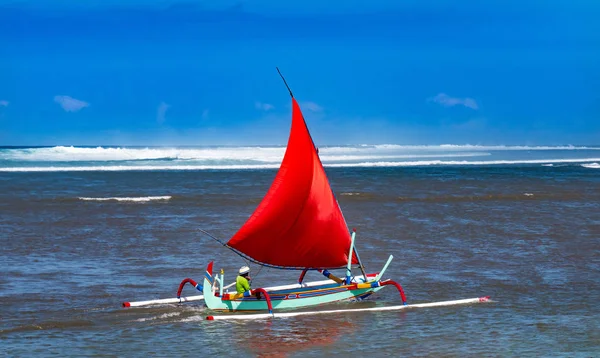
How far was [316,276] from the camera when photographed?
19719mm

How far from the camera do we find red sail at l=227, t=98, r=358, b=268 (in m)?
17.0

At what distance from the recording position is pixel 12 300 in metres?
16.6

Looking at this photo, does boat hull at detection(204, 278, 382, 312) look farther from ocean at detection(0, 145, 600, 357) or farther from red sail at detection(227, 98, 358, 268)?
red sail at detection(227, 98, 358, 268)

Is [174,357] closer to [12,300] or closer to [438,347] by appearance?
[438,347]

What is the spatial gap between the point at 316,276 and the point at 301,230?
112 inches

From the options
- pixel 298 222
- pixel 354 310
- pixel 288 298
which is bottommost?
pixel 354 310

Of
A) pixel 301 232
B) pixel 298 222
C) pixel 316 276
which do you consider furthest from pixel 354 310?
pixel 316 276

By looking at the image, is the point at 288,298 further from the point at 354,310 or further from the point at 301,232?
the point at 301,232

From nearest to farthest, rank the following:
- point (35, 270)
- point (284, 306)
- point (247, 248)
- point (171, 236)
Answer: point (284, 306) → point (247, 248) → point (35, 270) → point (171, 236)

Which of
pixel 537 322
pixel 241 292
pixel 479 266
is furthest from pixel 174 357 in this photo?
pixel 479 266

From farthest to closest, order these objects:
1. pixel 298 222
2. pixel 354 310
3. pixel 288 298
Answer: pixel 298 222 < pixel 354 310 < pixel 288 298

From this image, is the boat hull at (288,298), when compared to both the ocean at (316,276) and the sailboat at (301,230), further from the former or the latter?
the ocean at (316,276)

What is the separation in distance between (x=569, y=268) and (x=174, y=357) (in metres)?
12.1

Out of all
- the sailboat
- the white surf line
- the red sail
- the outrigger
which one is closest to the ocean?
the white surf line
